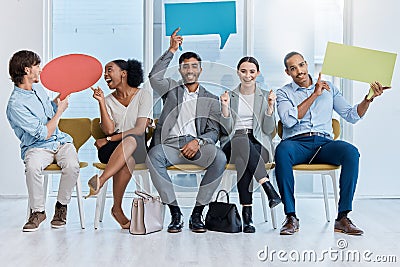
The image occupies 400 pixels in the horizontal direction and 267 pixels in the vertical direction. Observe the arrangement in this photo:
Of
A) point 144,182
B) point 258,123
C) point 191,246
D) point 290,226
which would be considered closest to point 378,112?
point 258,123

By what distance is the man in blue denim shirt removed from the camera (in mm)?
3912

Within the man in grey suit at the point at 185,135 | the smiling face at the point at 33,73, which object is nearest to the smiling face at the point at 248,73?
the man in grey suit at the point at 185,135

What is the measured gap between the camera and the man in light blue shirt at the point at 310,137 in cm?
381

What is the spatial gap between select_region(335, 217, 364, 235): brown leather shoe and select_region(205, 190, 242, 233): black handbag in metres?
0.57

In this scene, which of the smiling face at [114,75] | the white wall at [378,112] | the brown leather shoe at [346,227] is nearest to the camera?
the brown leather shoe at [346,227]

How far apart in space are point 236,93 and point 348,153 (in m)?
0.79

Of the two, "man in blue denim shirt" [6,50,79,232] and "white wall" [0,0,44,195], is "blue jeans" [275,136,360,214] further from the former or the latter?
"white wall" [0,0,44,195]

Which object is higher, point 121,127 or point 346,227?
point 121,127

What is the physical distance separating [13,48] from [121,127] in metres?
1.81

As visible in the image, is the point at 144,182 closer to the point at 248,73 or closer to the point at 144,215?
the point at 144,215

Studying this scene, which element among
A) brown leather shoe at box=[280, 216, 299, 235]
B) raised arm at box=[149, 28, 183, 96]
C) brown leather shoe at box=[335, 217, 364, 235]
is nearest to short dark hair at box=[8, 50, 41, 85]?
raised arm at box=[149, 28, 183, 96]

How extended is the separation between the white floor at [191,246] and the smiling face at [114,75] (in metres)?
0.89

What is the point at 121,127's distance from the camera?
4.17m

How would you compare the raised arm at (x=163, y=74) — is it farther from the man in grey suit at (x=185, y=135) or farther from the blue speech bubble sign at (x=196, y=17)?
the blue speech bubble sign at (x=196, y=17)
